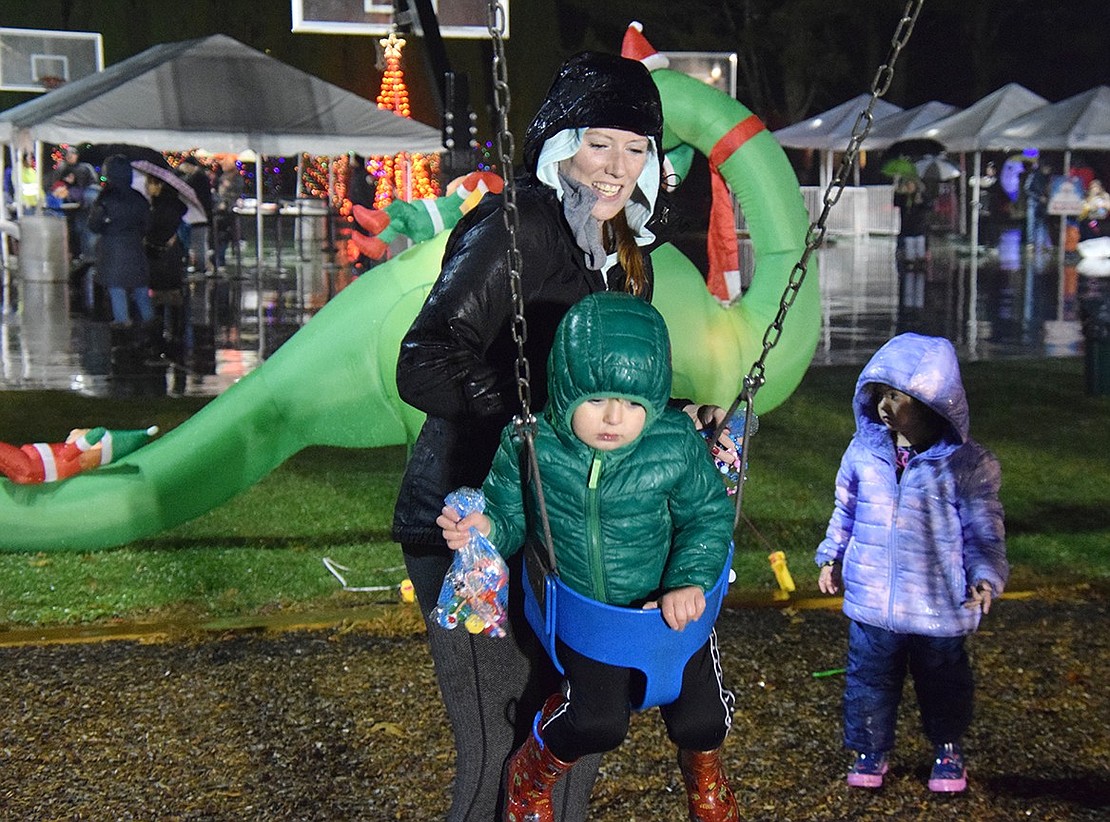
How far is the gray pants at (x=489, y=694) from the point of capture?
287 cm

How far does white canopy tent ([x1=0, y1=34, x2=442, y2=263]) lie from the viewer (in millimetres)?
16703

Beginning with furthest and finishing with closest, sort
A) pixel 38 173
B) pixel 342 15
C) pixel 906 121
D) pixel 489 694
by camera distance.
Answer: pixel 906 121
pixel 38 173
pixel 342 15
pixel 489 694

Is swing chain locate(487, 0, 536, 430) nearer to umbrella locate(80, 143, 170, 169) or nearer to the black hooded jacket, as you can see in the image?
the black hooded jacket

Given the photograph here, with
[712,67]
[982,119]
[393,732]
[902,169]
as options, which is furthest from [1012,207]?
[393,732]

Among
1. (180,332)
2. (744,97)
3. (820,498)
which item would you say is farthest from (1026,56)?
(820,498)

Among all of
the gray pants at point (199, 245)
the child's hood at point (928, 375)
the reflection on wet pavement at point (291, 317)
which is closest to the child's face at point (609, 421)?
the child's hood at point (928, 375)

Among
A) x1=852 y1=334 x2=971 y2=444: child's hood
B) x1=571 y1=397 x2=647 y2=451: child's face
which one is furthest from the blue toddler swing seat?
x1=852 y1=334 x2=971 y2=444: child's hood

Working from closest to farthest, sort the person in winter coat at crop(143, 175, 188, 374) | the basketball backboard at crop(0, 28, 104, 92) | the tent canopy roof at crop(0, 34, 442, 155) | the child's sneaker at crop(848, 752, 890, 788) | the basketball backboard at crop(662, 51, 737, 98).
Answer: the child's sneaker at crop(848, 752, 890, 788) < the tent canopy roof at crop(0, 34, 442, 155) < the person in winter coat at crop(143, 175, 188, 374) < the basketball backboard at crop(662, 51, 737, 98) < the basketball backboard at crop(0, 28, 104, 92)

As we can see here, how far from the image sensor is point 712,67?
2650cm

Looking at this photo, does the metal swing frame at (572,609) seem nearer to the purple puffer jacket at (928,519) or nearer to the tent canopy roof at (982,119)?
the purple puffer jacket at (928,519)

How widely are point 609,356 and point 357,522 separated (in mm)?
5340

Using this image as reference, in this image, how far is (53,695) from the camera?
4.95m

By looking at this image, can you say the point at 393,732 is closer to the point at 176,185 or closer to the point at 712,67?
the point at 176,185

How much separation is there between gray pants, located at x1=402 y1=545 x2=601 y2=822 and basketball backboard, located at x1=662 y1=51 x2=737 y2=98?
19572 mm
